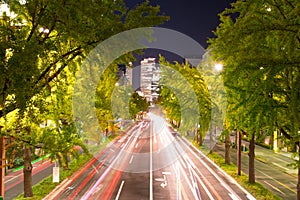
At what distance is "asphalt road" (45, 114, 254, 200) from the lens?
57.1ft

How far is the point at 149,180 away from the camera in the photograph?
839 inches

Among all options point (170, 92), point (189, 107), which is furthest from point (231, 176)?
point (170, 92)

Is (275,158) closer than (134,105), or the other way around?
(275,158)

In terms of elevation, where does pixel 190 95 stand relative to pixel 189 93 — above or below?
below

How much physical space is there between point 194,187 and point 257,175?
→ 23.9 feet

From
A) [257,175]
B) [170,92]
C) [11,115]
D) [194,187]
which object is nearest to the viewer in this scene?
[11,115]

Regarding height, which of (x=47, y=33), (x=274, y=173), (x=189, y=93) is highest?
(x=47, y=33)

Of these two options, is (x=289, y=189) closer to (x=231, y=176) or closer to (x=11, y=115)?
(x=231, y=176)

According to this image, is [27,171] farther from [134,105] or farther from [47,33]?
[134,105]

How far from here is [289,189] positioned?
19.7m

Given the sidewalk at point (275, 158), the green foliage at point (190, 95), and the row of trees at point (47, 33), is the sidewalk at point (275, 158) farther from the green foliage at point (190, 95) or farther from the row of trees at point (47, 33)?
the row of trees at point (47, 33)

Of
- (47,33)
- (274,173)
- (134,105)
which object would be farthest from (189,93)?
(134,105)

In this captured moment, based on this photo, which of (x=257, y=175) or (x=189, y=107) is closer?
(x=189, y=107)

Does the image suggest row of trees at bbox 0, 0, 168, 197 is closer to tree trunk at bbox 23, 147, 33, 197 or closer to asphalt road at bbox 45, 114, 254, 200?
tree trunk at bbox 23, 147, 33, 197
